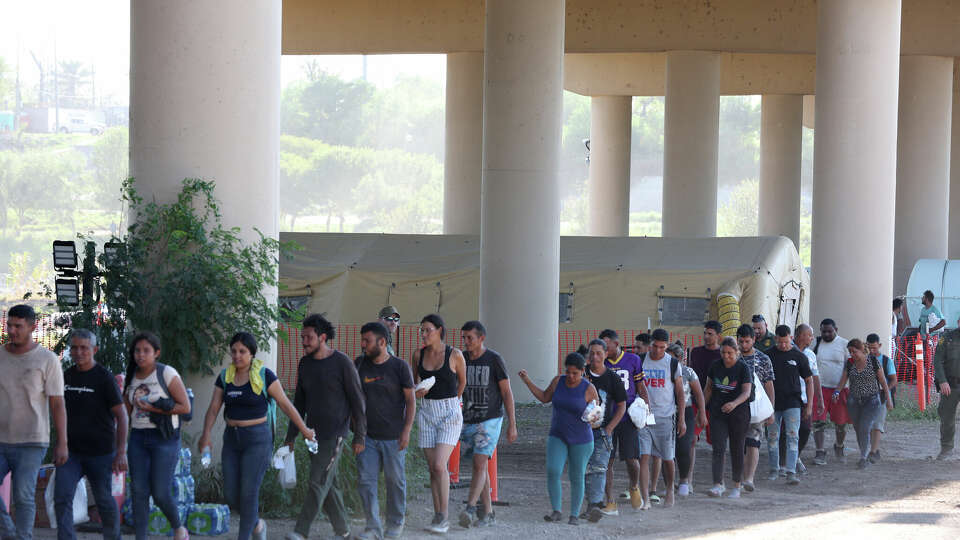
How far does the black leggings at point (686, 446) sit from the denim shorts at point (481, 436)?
2647 millimetres

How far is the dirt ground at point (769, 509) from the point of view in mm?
10117

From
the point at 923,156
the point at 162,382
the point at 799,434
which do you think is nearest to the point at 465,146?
the point at 923,156

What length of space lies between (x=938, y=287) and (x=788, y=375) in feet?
55.1

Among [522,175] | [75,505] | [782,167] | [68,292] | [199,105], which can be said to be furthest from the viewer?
[782,167]

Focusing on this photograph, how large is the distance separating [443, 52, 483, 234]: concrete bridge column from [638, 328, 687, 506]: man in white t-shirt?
18959 millimetres

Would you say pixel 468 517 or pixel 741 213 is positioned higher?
pixel 741 213

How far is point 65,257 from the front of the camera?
34.7 feet

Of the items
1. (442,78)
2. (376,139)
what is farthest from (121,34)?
(442,78)

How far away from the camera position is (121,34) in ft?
286

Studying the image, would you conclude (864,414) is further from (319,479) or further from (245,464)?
(245,464)

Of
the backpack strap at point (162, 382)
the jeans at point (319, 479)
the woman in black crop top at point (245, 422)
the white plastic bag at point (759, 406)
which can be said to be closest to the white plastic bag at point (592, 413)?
the jeans at point (319, 479)

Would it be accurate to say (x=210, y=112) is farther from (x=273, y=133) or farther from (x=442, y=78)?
(x=442, y=78)

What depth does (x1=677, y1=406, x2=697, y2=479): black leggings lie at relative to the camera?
12.0 m

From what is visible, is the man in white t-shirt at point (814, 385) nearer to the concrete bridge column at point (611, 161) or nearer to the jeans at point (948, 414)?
the jeans at point (948, 414)
